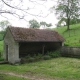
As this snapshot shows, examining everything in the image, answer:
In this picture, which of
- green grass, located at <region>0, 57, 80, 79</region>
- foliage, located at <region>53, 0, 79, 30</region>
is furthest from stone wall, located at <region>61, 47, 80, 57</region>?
foliage, located at <region>53, 0, 79, 30</region>

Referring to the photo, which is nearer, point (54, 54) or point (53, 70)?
point (53, 70)

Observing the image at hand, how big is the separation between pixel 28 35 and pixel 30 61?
13.0ft

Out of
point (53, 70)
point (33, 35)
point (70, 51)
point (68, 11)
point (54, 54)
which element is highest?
point (68, 11)

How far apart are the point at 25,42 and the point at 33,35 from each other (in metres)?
2.33

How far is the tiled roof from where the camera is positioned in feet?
75.1

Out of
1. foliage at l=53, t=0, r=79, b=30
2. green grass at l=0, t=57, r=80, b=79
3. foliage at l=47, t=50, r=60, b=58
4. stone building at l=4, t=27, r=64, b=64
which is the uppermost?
foliage at l=53, t=0, r=79, b=30

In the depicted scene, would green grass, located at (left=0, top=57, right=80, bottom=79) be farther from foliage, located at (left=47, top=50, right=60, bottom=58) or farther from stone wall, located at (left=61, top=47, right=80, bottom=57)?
stone wall, located at (left=61, top=47, right=80, bottom=57)

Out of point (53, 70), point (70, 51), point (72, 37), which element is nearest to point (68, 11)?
point (72, 37)

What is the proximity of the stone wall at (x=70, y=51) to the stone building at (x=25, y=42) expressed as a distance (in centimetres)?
168

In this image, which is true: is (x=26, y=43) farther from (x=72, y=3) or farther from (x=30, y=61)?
(x=72, y=3)

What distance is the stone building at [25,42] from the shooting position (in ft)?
73.1

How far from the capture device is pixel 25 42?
76.3ft

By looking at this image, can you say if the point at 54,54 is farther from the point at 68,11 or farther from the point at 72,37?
the point at 68,11

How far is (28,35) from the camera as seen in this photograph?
957 inches
